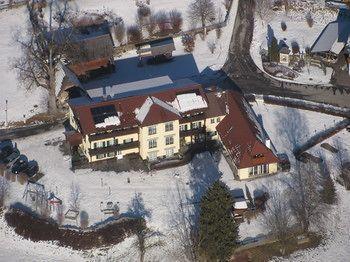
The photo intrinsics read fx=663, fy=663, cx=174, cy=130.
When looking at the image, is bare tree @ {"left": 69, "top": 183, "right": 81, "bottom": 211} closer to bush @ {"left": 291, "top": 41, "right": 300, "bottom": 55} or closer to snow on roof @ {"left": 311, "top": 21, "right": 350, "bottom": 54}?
bush @ {"left": 291, "top": 41, "right": 300, "bottom": 55}

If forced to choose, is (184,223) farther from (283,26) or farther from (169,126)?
(283,26)

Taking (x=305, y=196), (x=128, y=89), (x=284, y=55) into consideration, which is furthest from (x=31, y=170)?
(x=284, y=55)

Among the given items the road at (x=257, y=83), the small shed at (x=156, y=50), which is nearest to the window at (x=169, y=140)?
the road at (x=257, y=83)

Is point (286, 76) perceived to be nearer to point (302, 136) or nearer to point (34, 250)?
point (302, 136)

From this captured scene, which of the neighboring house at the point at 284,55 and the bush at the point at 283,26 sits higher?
the bush at the point at 283,26

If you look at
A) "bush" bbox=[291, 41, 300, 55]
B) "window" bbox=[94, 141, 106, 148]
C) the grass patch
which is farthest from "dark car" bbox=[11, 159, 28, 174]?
"bush" bbox=[291, 41, 300, 55]

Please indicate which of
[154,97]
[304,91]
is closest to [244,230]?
[154,97]

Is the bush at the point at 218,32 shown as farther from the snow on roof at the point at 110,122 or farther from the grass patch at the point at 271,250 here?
the grass patch at the point at 271,250
